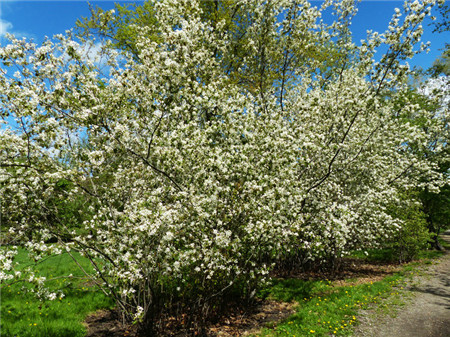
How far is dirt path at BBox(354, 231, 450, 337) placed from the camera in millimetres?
7402

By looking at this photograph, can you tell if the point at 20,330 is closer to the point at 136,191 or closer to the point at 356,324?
the point at 136,191

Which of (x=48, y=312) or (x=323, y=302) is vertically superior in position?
(x=48, y=312)

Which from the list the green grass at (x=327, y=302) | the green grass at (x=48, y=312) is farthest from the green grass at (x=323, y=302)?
the green grass at (x=48, y=312)

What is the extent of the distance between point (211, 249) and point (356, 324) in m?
5.21

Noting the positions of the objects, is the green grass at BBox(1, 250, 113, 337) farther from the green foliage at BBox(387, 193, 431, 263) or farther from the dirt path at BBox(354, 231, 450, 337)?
the green foliage at BBox(387, 193, 431, 263)

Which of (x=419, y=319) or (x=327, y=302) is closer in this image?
(x=419, y=319)

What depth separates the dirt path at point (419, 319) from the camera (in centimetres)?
740

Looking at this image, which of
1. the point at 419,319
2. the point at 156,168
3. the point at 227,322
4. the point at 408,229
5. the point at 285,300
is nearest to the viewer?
the point at 156,168

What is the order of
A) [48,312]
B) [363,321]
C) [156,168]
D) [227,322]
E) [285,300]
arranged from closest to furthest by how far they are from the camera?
[156,168], [48,312], [227,322], [363,321], [285,300]

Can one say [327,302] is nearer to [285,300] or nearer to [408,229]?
[285,300]

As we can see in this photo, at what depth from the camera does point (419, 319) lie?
838 centimetres

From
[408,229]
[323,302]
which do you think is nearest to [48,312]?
[323,302]

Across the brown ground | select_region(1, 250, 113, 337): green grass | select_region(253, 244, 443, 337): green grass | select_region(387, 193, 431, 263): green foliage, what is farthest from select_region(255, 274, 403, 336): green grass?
select_region(1, 250, 113, 337): green grass

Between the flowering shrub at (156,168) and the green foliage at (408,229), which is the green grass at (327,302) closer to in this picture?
the flowering shrub at (156,168)
